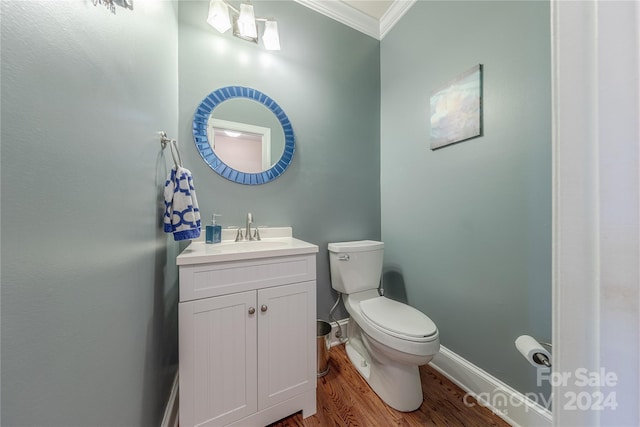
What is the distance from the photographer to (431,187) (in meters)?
1.42

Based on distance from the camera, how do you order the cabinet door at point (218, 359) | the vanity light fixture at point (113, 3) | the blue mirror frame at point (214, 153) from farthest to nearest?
the blue mirror frame at point (214, 153)
the cabinet door at point (218, 359)
the vanity light fixture at point (113, 3)

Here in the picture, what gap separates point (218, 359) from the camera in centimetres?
87

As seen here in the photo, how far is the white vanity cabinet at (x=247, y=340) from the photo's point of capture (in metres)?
0.83

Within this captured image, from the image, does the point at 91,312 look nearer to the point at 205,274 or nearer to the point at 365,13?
Answer: the point at 205,274

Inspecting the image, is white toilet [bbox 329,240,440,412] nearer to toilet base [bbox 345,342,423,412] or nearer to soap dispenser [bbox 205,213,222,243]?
toilet base [bbox 345,342,423,412]

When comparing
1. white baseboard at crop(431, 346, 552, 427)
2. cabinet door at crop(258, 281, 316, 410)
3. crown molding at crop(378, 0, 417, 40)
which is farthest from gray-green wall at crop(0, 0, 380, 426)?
white baseboard at crop(431, 346, 552, 427)

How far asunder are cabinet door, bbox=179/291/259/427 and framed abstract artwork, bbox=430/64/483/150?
1.40m

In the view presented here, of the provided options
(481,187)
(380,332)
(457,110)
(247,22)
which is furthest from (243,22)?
(380,332)

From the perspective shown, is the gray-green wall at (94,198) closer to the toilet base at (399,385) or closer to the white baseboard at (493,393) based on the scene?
the toilet base at (399,385)

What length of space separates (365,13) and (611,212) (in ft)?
7.22

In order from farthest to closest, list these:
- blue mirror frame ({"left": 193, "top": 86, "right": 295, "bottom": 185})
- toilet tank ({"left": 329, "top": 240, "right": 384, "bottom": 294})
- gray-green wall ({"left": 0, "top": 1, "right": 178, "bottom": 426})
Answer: toilet tank ({"left": 329, "top": 240, "right": 384, "bottom": 294}) < blue mirror frame ({"left": 193, "top": 86, "right": 295, "bottom": 185}) < gray-green wall ({"left": 0, "top": 1, "right": 178, "bottom": 426})

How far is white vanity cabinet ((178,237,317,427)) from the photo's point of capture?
0.83 m

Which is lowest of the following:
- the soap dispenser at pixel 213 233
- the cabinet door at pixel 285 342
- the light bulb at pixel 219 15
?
the cabinet door at pixel 285 342

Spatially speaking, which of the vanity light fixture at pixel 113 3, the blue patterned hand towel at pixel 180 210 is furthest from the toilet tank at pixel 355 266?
the vanity light fixture at pixel 113 3
